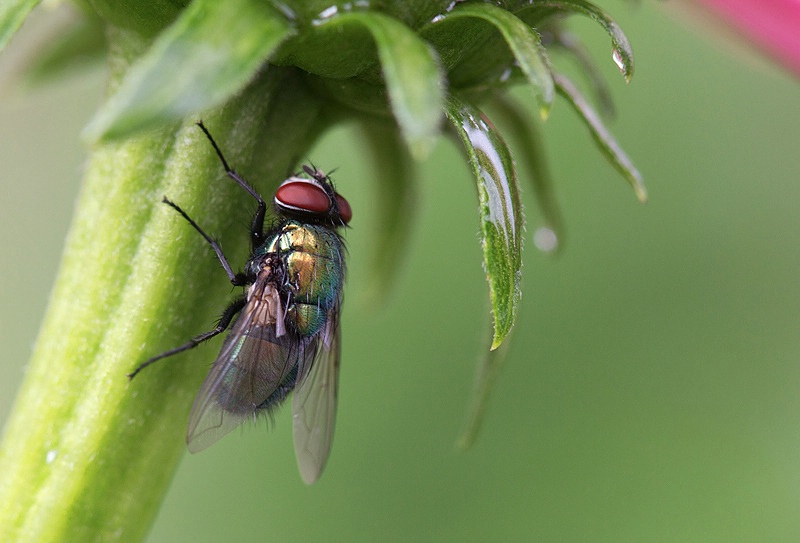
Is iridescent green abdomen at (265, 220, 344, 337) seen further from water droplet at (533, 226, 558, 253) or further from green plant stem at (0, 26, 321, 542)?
water droplet at (533, 226, 558, 253)

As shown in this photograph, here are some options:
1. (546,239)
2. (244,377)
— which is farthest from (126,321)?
(546,239)

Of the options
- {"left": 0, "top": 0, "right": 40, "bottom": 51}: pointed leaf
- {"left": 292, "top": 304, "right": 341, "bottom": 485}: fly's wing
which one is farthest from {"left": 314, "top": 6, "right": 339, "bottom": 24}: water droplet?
{"left": 292, "top": 304, "right": 341, "bottom": 485}: fly's wing

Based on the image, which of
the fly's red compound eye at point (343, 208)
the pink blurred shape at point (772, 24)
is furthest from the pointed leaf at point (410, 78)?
the pink blurred shape at point (772, 24)

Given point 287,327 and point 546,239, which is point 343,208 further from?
point 546,239

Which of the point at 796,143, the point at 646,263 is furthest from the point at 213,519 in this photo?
the point at 796,143

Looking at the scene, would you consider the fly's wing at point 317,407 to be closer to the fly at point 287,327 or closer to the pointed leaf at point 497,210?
the fly at point 287,327

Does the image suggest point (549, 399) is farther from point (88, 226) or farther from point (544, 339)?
point (88, 226)
